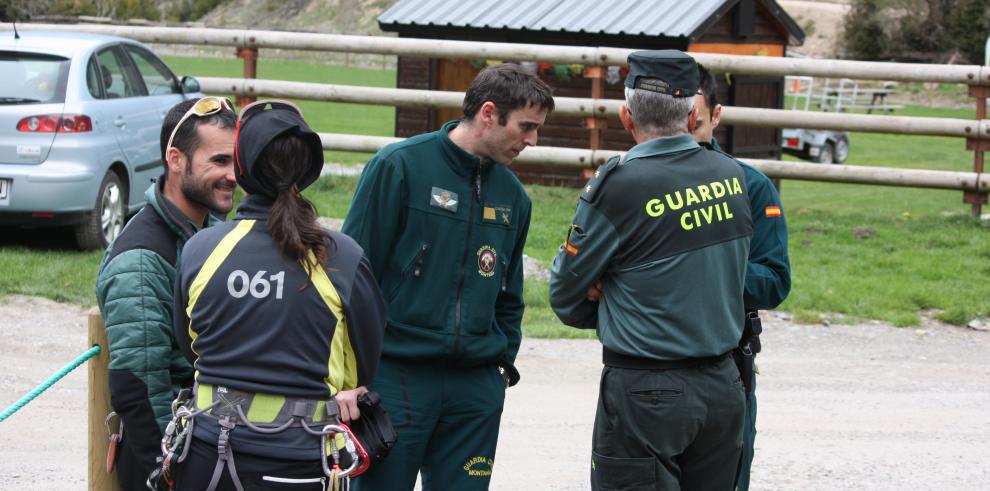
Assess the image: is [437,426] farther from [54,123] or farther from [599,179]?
[54,123]

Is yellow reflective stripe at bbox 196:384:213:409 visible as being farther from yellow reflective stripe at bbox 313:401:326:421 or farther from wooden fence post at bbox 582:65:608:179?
wooden fence post at bbox 582:65:608:179

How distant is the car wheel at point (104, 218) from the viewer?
9992 mm

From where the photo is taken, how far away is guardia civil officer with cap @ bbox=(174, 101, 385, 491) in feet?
9.91

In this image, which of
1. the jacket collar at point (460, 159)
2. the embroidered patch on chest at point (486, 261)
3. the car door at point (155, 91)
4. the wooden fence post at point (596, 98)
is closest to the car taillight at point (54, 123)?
the car door at point (155, 91)

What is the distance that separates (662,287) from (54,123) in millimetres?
7343

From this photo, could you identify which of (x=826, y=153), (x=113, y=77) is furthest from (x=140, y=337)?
(x=826, y=153)

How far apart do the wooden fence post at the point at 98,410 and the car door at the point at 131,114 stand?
7.09m

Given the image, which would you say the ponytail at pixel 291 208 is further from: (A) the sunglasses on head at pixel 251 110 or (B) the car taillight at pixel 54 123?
(B) the car taillight at pixel 54 123

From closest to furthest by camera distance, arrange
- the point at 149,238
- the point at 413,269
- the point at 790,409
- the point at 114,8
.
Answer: the point at 149,238 < the point at 413,269 < the point at 790,409 < the point at 114,8

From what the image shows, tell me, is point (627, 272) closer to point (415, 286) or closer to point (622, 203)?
point (622, 203)

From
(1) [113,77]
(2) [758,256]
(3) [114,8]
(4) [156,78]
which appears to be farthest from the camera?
(3) [114,8]

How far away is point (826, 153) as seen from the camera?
26141 mm

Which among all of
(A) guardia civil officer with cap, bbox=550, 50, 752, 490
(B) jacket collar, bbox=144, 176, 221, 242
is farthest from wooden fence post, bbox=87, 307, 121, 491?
(A) guardia civil officer with cap, bbox=550, 50, 752, 490

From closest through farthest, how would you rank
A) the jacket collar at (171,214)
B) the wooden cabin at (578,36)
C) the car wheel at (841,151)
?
the jacket collar at (171,214), the wooden cabin at (578,36), the car wheel at (841,151)
